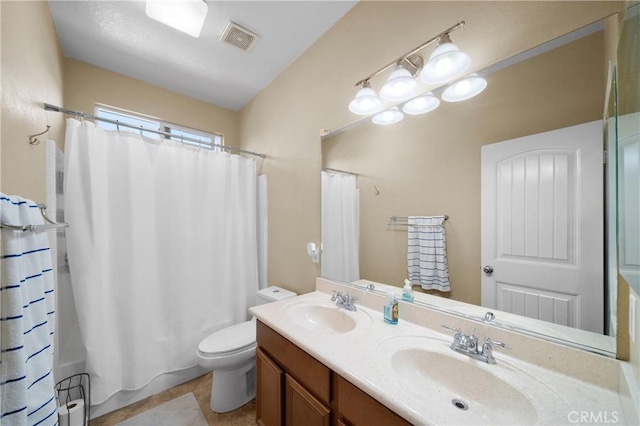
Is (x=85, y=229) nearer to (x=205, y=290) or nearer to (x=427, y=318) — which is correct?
(x=205, y=290)

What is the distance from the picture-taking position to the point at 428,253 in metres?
1.20

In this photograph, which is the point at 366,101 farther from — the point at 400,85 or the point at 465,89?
the point at 465,89

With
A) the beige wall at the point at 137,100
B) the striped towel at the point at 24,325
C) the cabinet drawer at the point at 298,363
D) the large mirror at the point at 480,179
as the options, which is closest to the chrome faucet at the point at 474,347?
the large mirror at the point at 480,179

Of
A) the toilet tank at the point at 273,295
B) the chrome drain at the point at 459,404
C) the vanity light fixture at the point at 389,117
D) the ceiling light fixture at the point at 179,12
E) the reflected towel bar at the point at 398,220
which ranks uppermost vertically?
the ceiling light fixture at the point at 179,12

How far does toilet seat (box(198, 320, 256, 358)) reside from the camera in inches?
63.1

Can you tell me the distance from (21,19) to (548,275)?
2.44 meters

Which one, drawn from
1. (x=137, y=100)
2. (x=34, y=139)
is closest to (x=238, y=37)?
(x=137, y=100)

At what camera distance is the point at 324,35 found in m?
1.79

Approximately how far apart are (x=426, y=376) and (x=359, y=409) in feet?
0.98

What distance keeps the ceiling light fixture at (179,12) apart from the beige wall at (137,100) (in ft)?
3.37

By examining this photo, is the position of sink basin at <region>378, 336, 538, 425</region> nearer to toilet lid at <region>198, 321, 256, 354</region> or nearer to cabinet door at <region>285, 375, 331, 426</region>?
cabinet door at <region>285, 375, 331, 426</region>

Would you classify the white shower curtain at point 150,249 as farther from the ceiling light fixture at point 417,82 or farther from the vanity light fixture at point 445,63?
Result: the vanity light fixture at point 445,63

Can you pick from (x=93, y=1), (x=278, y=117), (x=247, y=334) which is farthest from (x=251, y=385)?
(x=93, y=1)

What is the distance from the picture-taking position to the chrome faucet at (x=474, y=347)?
87 centimetres
